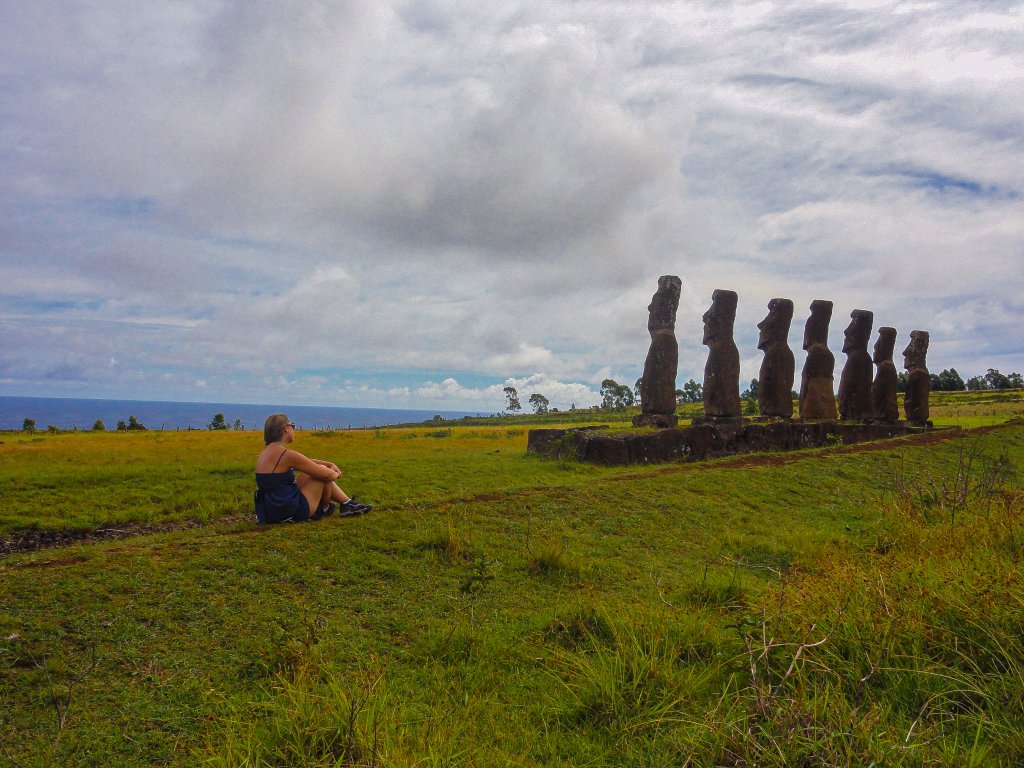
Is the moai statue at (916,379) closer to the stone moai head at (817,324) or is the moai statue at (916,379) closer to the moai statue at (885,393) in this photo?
the moai statue at (885,393)

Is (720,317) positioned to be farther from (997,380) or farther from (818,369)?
(997,380)

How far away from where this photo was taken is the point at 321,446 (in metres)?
20.0

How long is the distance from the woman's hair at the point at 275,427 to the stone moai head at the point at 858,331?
2041cm

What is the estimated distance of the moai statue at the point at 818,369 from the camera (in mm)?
20578

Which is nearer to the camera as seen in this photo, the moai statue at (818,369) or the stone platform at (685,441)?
the stone platform at (685,441)

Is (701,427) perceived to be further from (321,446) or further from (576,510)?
(321,446)

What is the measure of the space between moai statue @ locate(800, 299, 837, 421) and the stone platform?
1.10 m

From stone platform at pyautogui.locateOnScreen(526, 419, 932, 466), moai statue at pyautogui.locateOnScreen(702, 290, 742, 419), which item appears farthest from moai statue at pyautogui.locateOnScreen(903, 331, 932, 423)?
moai statue at pyautogui.locateOnScreen(702, 290, 742, 419)

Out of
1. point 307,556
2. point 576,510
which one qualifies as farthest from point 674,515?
point 307,556

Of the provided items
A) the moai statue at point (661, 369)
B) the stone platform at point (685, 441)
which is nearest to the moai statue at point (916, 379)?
the stone platform at point (685, 441)

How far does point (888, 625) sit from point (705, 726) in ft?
4.98

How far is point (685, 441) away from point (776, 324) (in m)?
6.31

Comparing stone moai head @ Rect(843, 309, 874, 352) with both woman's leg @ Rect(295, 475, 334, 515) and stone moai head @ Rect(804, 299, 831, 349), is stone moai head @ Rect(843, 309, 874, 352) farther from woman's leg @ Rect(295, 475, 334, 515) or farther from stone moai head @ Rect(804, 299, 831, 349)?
woman's leg @ Rect(295, 475, 334, 515)

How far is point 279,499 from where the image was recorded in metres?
7.21
